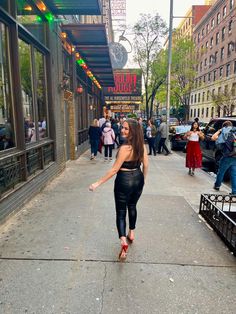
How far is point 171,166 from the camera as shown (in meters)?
9.67

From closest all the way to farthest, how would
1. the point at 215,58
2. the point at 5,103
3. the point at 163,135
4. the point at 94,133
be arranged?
the point at 5,103 < the point at 94,133 < the point at 163,135 < the point at 215,58

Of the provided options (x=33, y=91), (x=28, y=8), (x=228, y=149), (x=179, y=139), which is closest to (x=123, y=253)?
(x=228, y=149)

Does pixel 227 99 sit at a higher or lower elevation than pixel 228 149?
higher

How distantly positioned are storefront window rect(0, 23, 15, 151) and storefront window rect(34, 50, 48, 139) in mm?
1536

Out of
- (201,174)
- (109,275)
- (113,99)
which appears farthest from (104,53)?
(113,99)

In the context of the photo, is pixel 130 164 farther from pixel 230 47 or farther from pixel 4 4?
pixel 230 47

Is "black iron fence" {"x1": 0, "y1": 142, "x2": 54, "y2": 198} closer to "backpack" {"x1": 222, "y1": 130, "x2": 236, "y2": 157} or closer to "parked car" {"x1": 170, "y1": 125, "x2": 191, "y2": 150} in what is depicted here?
"backpack" {"x1": 222, "y1": 130, "x2": 236, "y2": 157}

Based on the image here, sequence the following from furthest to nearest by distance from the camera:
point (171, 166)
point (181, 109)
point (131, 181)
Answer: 1. point (181, 109)
2. point (171, 166)
3. point (131, 181)

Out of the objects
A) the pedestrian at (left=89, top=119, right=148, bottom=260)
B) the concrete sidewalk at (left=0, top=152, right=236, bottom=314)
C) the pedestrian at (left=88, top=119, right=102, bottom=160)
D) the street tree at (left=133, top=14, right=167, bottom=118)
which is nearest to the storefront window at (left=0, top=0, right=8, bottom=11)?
the pedestrian at (left=89, top=119, right=148, bottom=260)

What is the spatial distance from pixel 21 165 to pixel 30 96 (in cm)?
179

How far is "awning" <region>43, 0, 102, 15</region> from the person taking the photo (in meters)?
6.64

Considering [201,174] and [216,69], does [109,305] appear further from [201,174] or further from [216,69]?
[216,69]

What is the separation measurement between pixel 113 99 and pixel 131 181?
2344cm

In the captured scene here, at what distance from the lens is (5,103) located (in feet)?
15.4
